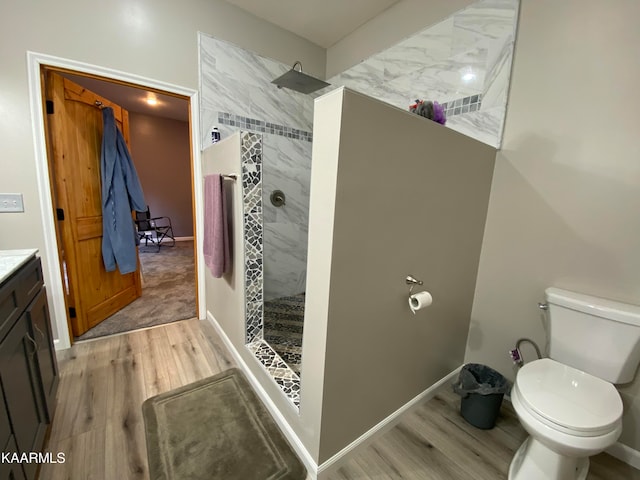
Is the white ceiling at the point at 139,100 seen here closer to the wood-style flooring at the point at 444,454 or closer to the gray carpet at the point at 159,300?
the gray carpet at the point at 159,300

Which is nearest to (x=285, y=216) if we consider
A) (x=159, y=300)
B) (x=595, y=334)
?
(x=159, y=300)

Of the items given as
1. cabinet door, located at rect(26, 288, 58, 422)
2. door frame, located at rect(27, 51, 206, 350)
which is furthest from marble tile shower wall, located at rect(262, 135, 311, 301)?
cabinet door, located at rect(26, 288, 58, 422)

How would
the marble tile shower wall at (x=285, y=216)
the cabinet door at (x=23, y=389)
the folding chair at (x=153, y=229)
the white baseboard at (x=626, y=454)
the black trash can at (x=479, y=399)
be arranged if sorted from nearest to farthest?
the cabinet door at (x=23, y=389), the white baseboard at (x=626, y=454), the black trash can at (x=479, y=399), the marble tile shower wall at (x=285, y=216), the folding chair at (x=153, y=229)

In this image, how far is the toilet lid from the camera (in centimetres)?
104

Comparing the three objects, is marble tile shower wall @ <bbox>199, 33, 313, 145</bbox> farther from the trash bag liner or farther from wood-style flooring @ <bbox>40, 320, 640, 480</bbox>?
the trash bag liner

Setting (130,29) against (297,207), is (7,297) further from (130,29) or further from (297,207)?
(297,207)

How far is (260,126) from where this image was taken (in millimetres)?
2621

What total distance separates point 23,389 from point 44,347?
352 mm

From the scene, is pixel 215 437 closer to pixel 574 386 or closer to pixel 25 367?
pixel 25 367

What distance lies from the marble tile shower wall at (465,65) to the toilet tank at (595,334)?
3.27 feet

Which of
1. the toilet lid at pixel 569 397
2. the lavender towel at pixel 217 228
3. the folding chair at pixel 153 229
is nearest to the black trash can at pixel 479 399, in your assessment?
the toilet lid at pixel 569 397

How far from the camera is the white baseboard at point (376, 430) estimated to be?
124 centimetres

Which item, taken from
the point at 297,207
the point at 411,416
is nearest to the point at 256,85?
the point at 297,207

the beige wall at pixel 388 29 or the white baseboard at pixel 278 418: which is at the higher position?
the beige wall at pixel 388 29
